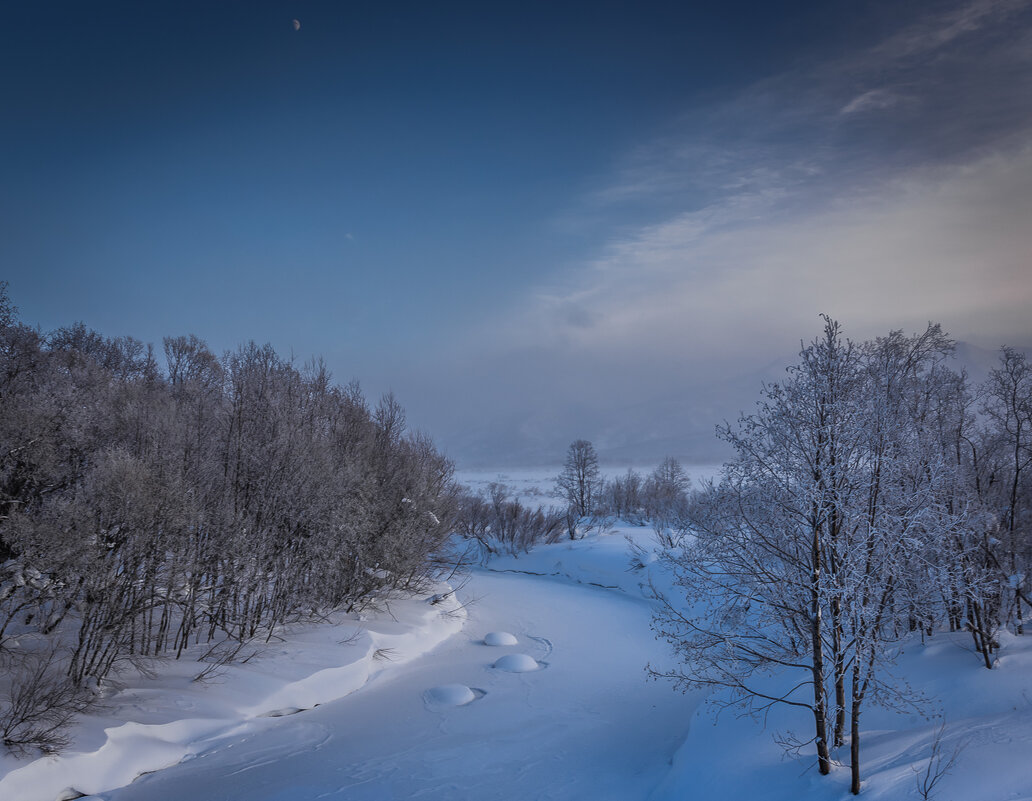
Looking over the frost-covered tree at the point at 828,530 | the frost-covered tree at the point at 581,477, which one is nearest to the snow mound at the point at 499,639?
the frost-covered tree at the point at 828,530

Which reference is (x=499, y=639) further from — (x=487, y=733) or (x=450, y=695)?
(x=487, y=733)

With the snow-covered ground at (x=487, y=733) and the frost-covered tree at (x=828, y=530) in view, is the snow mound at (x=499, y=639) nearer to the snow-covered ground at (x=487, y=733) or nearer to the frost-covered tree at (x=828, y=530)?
the snow-covered ground at (x=487, y=733)

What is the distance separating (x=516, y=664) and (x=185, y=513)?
9.13m

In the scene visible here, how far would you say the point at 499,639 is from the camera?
18641mm

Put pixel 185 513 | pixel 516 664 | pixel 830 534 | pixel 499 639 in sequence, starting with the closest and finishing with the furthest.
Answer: pixel 830 534, pixel 185 513, pixel 516 664, pixel 499 639

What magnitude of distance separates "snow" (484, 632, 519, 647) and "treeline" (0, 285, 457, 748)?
3.60m

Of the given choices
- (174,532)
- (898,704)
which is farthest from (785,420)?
(174,532)

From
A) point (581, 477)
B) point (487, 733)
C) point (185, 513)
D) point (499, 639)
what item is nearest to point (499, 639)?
point (499, 639)

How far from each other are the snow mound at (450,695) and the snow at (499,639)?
4.19 meters

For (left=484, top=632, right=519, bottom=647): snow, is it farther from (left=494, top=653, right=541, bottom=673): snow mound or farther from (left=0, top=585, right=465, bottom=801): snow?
(left=494, top=653, right=541, bottom=673): snow mound

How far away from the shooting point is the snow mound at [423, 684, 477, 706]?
44.8ft

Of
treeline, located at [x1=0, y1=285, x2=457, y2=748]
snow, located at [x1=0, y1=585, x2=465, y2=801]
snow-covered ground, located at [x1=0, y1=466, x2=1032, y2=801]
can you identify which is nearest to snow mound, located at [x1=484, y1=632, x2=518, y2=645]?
snow-covered ground, located at [x1=0, y1=466, x2=1032, y2=801]

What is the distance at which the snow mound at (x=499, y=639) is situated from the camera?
1855cm

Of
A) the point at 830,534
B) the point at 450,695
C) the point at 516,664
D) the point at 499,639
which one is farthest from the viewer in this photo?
the point at 499,639
